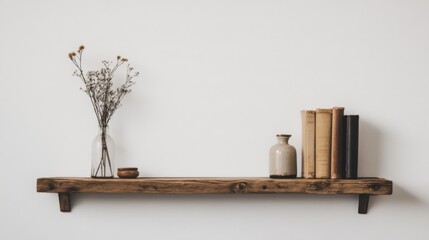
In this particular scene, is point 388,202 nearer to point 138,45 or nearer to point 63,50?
point 138,45

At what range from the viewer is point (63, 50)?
2.22m

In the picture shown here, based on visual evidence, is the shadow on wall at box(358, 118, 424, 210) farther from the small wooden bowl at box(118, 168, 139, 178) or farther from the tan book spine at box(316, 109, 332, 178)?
the small wooden bowl at box(118, 168, 139, 178)

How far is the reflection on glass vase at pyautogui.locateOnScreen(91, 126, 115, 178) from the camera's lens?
6.78 feet

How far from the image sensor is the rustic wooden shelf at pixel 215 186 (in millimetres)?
1915

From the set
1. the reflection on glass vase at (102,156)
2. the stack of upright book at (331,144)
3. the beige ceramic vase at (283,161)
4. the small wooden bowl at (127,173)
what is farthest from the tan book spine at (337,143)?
the reflection on glass vase at (102,156)

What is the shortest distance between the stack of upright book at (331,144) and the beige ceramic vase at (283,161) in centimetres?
6

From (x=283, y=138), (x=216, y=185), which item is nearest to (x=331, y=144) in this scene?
(x=283, y=138)

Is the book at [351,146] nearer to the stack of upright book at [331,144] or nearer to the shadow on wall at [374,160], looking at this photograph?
the stack of upright book at [331,144]

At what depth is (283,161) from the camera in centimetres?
200

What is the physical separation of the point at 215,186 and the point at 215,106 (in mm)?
401

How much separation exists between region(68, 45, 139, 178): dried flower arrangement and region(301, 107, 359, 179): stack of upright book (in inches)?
33.0

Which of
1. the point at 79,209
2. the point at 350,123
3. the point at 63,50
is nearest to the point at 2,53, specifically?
the point at 63,50

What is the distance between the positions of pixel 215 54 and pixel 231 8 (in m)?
0.23

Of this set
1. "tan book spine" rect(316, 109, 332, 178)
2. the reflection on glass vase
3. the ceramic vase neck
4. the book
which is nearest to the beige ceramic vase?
the ceramic vase neck
